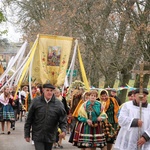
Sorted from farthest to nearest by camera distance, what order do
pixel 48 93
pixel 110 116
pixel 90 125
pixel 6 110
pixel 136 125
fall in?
1. pixel 6 110
2. pixel 110 116
3. pixel 90 125
4. pixel 48 93
5. pixel 136 125

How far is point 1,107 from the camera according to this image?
16.7 meters

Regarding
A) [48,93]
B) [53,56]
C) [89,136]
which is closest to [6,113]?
[53,56]

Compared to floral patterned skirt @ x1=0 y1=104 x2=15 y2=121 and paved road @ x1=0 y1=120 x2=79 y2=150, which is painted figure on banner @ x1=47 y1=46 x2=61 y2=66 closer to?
paved road @ x1=0 y1=120 x2=79 y2=150

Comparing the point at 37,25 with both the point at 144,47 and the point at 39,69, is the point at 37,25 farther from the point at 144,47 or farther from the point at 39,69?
the point at 39,69

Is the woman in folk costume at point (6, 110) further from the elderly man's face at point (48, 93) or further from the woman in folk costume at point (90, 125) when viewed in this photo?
the elderly man's face at point (48, 93)

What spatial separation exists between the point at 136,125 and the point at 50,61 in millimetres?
6258

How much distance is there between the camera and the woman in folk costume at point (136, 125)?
24.7 feet

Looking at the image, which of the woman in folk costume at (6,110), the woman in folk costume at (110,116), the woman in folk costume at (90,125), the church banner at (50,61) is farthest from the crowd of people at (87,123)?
the woman in folk costume at (6,110)

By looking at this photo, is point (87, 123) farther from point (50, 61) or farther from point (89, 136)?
point (50, 61)

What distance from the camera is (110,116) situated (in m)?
11.4

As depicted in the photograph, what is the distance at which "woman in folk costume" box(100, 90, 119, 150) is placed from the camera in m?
11.2

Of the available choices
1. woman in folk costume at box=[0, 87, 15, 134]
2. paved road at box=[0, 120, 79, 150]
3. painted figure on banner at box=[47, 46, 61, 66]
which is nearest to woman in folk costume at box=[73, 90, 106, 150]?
paved road at box=[0, 120, 79, 150]

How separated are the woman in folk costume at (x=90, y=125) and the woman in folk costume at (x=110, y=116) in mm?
1044

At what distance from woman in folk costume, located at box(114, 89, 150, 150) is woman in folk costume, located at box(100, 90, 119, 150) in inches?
137
